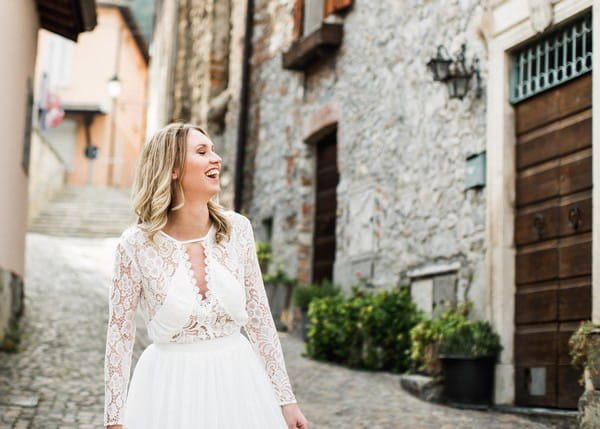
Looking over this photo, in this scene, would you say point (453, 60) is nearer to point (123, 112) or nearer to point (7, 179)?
point (7, 179)

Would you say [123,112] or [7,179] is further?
[123,112]

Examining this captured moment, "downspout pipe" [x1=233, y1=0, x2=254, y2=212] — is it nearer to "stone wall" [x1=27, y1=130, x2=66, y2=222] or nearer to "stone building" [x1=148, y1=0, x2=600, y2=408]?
"stone building" [x1=148, y1=0, x2=600, y2=408]

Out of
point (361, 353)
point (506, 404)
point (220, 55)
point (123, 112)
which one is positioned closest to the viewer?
point (506, 404)

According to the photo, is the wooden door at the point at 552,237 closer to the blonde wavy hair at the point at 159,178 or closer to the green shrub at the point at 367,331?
the green shrub at the point at 367,331

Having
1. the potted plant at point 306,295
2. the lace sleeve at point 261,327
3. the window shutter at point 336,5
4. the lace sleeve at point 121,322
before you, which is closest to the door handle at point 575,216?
the potted plant at point 306,295

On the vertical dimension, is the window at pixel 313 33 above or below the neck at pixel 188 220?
above

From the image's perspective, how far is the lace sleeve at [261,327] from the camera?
9.00 feet

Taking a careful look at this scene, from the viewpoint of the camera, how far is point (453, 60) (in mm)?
7926

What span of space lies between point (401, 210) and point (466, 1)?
2054 millimetres

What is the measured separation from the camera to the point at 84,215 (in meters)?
21.1

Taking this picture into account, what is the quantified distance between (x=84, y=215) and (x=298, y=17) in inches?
412

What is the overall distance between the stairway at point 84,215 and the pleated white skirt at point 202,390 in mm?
15024

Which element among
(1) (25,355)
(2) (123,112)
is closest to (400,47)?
(1) (25,355)

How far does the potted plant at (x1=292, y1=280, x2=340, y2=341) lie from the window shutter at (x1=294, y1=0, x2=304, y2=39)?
3.46m
